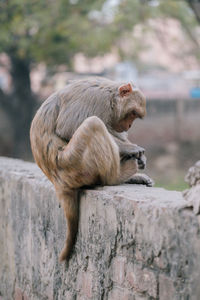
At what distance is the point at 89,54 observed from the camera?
12383 millimetres

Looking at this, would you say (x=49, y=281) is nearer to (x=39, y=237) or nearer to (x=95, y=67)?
(x=39, y=237)

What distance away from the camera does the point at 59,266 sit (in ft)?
11.2

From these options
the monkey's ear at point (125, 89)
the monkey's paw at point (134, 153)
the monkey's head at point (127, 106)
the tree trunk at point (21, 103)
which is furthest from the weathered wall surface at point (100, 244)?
the tree trunk at point (21, 103)

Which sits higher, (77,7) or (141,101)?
(77,7)

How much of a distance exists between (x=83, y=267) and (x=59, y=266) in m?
0.33

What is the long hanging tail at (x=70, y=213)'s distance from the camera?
318 centimetres

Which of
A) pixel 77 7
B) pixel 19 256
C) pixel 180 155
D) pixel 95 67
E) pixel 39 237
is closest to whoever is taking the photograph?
pixel 39 237

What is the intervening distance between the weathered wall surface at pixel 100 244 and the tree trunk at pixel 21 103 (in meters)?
9.64

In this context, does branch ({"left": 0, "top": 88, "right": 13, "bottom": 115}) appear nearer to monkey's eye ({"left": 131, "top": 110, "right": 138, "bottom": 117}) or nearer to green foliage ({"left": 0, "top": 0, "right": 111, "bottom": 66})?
green foliage ({"left": 0, "top": 0, "right": 111, "bottom": 66})

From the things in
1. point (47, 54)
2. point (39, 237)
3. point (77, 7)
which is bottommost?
point (39, 237)

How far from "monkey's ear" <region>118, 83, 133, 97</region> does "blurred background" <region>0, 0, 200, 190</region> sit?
229 inches

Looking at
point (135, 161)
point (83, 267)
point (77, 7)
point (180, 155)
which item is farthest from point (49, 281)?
point (180, 155)

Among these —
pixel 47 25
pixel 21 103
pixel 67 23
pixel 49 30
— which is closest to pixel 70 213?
pixel 67 23

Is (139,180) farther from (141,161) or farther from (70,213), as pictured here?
(70,213)
